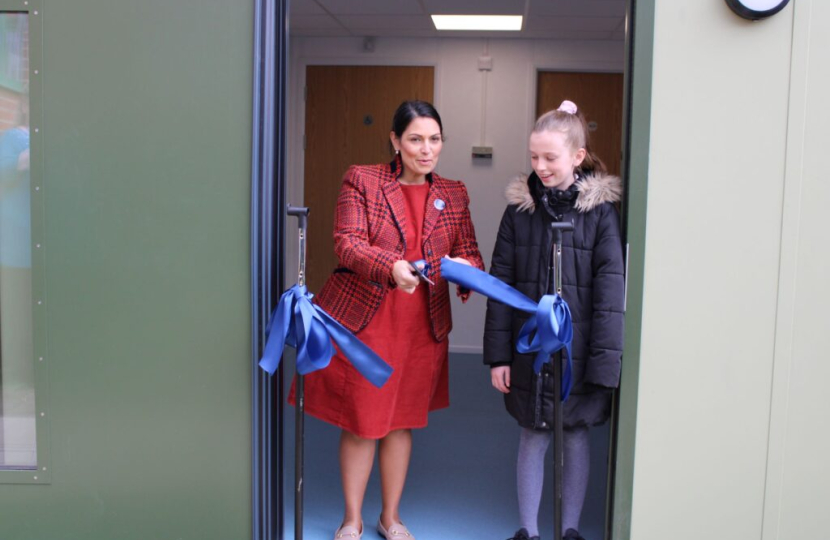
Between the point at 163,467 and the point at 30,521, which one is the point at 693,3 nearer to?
the point at 163,467

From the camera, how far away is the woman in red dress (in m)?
2.77

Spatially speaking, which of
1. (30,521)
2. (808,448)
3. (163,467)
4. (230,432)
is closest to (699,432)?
(808,448)

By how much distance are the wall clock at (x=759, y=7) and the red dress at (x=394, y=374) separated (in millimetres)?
1142

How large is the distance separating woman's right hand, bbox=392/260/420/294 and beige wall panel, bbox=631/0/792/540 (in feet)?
2.42

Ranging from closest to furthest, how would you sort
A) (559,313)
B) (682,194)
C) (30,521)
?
(559,313), (682,194), (30,521)

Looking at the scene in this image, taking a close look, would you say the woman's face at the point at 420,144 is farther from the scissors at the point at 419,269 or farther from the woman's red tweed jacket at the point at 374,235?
the scissors at the point at 419,269

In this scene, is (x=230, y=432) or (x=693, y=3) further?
(x=230, y=432)

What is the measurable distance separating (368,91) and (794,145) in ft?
14.3

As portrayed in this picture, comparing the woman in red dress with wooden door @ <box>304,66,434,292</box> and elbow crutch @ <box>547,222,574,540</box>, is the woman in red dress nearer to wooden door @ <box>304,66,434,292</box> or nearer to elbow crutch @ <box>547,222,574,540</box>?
elbow crutch @ <box>547,222,574,540</box>

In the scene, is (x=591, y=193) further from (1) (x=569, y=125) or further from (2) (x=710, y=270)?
(2) (x=710, y=270)

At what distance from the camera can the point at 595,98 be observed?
6.33 meters

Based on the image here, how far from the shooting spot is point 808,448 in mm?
2596

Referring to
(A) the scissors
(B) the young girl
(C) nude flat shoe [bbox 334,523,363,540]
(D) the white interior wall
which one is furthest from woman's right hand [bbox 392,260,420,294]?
(D) the white interior wall

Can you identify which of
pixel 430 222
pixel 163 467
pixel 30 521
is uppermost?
pixel 430 222
